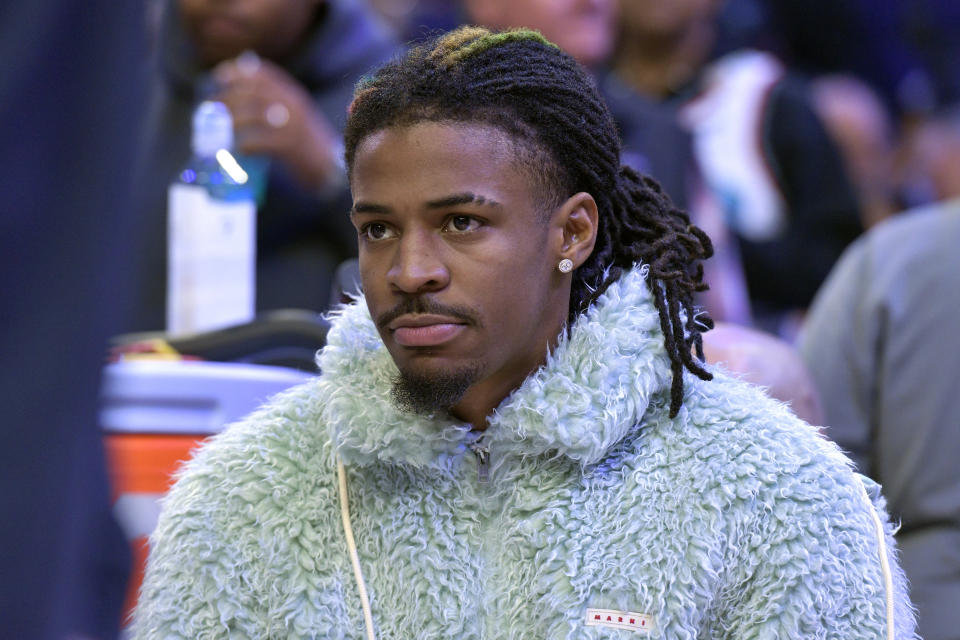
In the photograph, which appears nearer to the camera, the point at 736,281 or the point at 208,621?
the point at 208,621

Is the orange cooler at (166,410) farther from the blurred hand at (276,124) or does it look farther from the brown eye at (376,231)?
the blurred hand at (276,124)

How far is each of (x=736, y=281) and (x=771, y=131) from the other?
588mm

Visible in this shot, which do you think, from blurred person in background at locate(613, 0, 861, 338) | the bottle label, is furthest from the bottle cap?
blurred person in background at locate(613, 0, 861, 338)

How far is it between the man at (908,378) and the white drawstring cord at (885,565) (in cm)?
117

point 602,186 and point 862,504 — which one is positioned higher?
point 602,186

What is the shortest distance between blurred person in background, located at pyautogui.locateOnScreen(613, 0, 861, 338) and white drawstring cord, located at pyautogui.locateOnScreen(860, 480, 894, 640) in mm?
2213

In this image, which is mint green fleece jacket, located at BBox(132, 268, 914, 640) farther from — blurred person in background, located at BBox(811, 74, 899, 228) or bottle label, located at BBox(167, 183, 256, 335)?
blurred person in background, located at BBox(811, 74, 899, 228)

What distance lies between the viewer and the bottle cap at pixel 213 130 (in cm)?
303

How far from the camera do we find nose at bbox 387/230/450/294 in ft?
5.62

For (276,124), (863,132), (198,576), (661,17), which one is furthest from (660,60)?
(198,576)

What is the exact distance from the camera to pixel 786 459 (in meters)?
1.76

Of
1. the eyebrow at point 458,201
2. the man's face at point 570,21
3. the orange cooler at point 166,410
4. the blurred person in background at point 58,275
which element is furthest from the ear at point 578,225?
the man's face at point 570,21

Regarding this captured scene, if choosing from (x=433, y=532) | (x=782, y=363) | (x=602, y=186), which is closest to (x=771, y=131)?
(x=782, y=363)

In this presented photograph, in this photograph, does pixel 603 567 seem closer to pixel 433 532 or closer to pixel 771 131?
pixel 433 532
